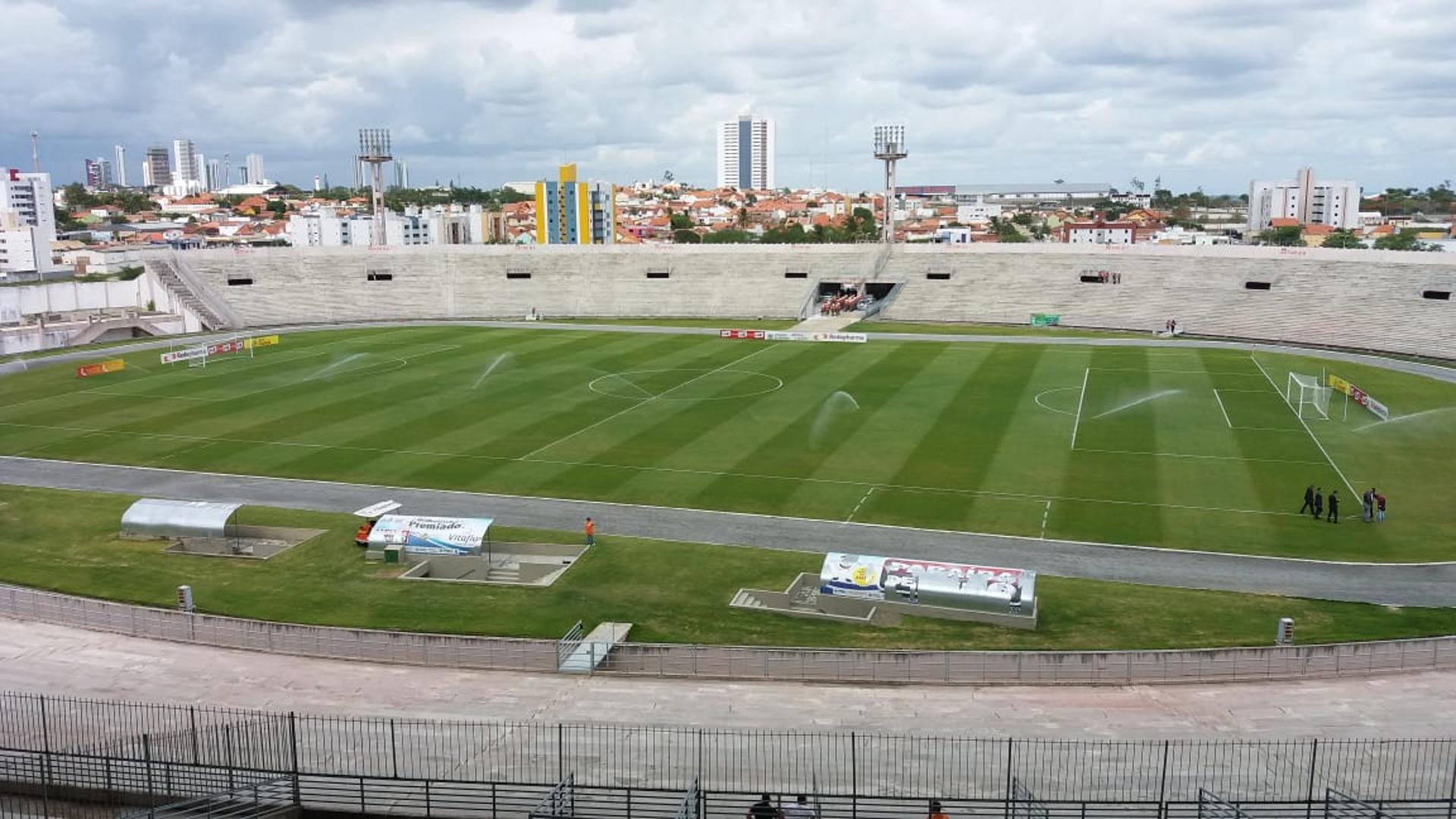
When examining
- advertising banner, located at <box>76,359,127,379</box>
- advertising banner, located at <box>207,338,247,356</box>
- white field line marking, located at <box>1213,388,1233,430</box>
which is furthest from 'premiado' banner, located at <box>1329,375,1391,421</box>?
advertising banner, located at <box>76,359,127,379</box>

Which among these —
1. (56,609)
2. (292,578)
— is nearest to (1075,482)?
(292,578)

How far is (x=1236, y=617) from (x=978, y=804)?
12889 mm

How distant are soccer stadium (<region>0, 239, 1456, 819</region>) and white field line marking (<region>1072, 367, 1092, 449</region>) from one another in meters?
0.25

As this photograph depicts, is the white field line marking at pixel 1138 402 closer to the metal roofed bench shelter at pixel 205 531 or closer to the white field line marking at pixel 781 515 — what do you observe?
the white field line marking at pixel 781 515

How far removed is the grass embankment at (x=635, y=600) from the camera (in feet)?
85.7

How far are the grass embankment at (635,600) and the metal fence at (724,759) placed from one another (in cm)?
599

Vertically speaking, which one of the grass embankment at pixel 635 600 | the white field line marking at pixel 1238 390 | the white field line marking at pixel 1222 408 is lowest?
the grass embankment at pixel 635 600

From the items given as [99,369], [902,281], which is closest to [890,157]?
[902,281]

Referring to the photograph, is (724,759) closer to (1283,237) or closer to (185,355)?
(185,355)

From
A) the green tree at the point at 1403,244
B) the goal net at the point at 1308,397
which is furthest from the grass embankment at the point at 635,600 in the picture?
the green tree at the point at 1403,244

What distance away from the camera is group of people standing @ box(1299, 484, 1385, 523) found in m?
34.6

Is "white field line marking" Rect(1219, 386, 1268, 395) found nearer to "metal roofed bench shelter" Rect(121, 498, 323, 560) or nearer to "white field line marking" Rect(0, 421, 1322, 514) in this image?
"white field line marking" Rect(0, 421, 1322, 514)

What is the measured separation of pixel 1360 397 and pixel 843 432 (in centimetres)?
2562

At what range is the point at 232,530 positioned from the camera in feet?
111
